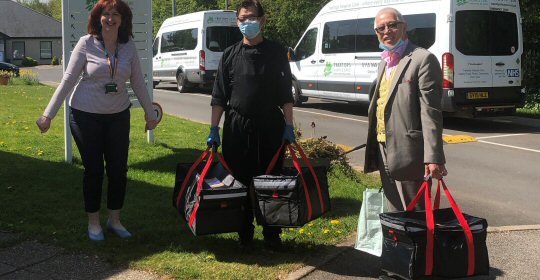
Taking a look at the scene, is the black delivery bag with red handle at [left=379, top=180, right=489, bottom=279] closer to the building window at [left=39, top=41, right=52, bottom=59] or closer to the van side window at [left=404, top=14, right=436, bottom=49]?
the van side window at [left=404, top=14, right=436, bottom=49]

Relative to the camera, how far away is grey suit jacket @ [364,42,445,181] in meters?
3.52

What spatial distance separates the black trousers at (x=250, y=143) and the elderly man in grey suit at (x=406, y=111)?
86 cm

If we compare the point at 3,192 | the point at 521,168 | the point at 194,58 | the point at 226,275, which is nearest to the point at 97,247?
the point at 226,275

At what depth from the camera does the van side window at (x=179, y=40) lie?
864 inches

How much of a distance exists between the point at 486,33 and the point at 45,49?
2632 inches

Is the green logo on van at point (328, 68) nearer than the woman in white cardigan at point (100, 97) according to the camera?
No

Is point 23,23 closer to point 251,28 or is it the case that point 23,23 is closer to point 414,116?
point 251,28

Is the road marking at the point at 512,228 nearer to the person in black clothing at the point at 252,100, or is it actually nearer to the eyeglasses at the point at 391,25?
the person in black clothing at the point at 252,100

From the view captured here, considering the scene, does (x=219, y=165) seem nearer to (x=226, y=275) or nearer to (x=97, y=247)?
(x=226, y=275)

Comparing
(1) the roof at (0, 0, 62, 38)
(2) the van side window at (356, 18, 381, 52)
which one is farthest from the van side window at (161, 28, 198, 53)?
(1) the roof at (0, 0, 62, 38)

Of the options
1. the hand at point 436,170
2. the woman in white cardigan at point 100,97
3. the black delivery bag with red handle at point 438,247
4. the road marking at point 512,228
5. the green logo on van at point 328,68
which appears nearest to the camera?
the black delivery bag with red handle at point 438,247

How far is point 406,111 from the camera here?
361cm

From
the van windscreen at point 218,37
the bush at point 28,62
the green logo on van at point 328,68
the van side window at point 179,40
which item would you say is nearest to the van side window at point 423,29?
the green logo on van at point 328,68

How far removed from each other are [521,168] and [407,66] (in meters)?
6.09
